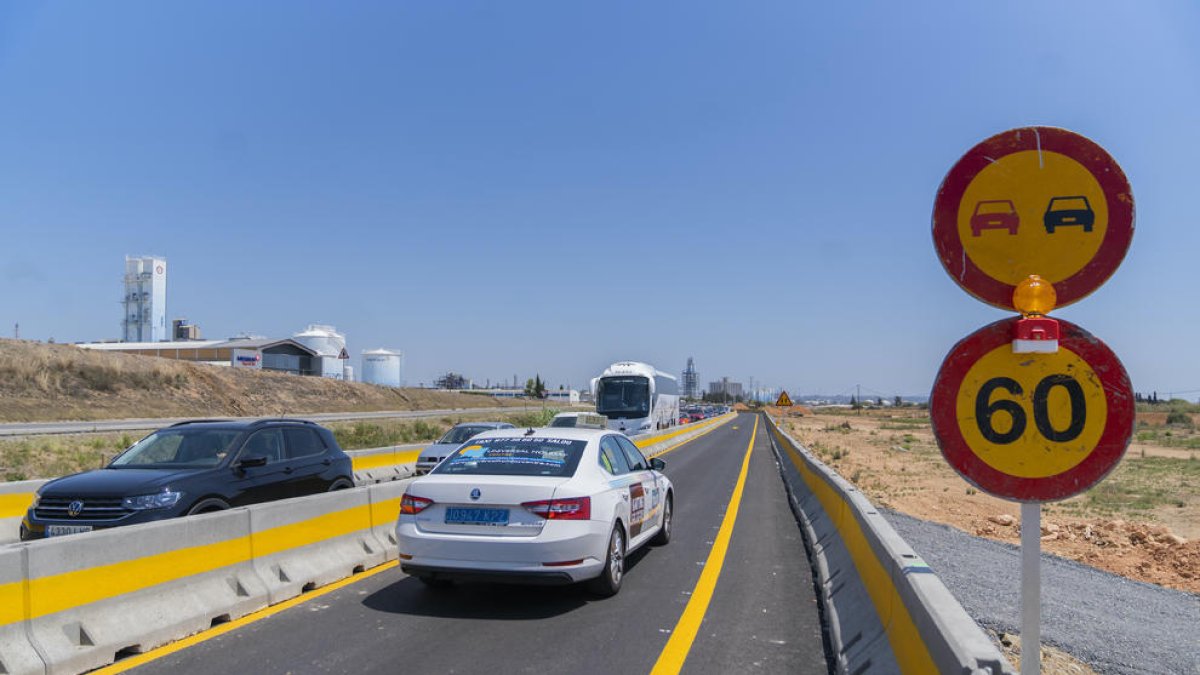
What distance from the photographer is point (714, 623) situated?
693 centimetres

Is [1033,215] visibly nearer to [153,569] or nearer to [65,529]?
[153,569]

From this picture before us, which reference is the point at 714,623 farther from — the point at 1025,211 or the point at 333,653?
the point at 1025,211

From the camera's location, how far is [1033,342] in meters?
3.22

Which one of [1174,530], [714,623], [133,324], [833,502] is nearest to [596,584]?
[714,623]

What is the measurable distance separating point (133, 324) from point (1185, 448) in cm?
9944

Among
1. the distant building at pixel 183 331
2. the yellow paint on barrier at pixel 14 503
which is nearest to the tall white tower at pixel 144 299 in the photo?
the distant building at pixel 183 331

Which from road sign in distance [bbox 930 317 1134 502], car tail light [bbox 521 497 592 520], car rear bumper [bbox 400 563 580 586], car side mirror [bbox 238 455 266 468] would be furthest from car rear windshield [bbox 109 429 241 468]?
road sign in distance [bbox 930 317 1134 502]

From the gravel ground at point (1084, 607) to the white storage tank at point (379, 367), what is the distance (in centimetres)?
10956

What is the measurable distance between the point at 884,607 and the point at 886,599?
2.9 inches

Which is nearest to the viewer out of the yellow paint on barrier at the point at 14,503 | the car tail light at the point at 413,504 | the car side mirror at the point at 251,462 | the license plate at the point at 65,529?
the car tail light at the point at 413,504

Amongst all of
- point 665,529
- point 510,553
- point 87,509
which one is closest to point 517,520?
point 510,553

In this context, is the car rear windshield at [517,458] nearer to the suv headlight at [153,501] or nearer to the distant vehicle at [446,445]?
the suv headlight at [153,501]

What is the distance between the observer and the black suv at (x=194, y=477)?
315 inches

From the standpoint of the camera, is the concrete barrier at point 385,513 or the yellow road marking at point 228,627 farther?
the concrete barrier at point 385,513
